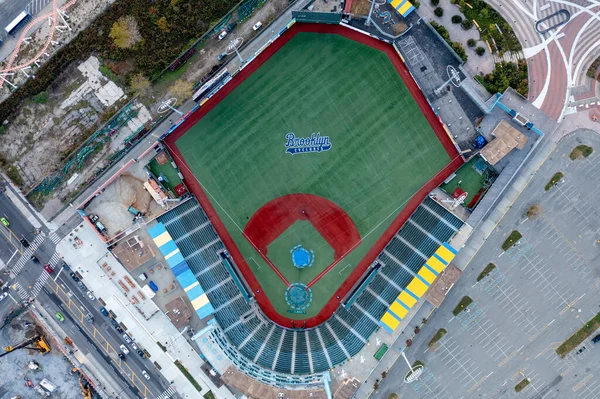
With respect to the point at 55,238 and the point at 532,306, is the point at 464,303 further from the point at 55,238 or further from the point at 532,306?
the point at 55,238

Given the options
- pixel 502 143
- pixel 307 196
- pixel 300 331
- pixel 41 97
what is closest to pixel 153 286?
pixel 300 331

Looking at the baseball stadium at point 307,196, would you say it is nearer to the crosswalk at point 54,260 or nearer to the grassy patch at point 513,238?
the grassy patch at point 513,238

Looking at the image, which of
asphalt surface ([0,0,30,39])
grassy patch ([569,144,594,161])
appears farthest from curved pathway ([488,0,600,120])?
asphalt surface ([0,0,30,39])

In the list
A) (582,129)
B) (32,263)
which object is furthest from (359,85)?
(32,263)

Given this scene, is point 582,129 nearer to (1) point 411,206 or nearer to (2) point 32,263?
(1) point 411,206

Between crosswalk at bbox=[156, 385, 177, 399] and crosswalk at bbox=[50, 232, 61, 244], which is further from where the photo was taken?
crosswalk at bbox=[50, 232, 61, 244]

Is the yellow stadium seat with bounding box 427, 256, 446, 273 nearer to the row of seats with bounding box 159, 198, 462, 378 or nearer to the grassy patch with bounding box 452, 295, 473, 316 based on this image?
the row of seats with bounding box 159, 198, 462, 378

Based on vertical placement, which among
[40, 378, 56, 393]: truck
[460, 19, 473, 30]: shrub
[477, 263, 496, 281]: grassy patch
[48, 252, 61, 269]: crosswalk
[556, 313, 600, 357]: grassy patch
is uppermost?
[48, 252, 61, 269]: crosswalk
